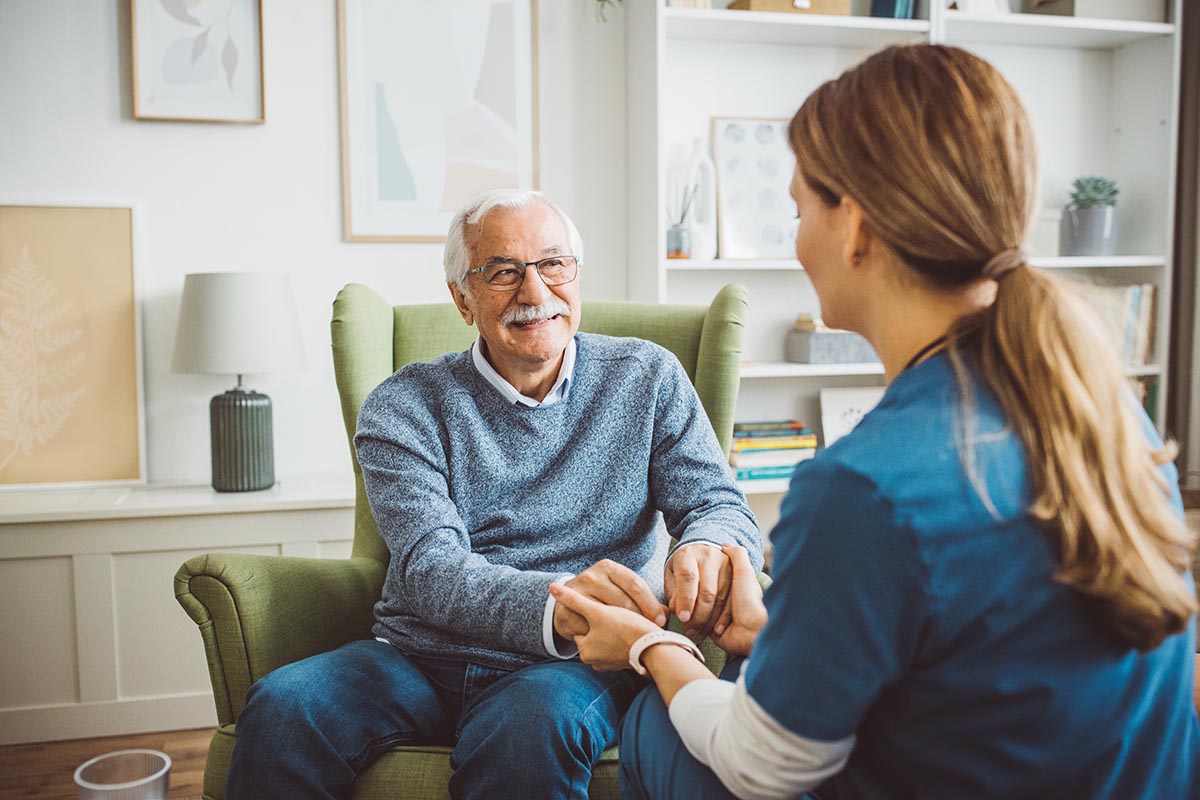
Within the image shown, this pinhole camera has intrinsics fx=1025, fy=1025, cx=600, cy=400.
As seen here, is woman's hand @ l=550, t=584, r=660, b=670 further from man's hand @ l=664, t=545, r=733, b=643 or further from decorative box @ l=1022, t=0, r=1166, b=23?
decorative box @ l=1022, t=0, r=1166, b=23

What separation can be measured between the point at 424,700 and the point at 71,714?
145 centimetres

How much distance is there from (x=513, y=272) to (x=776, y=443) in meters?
1.43

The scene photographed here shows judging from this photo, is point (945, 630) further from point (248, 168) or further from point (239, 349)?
point (248, 168)

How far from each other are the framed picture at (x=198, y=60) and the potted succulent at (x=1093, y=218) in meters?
2.35

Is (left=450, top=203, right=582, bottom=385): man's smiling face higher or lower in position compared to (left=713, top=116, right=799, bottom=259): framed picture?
lower

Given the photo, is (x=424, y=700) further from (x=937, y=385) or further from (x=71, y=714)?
(x=71, y=714)

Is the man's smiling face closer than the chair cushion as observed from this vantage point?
No

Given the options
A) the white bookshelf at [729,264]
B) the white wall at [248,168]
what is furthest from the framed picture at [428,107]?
the white bookshelf at [729,264]

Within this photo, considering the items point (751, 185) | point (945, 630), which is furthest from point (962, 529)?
point (751, 185)

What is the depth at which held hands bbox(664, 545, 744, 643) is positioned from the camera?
1.38 m

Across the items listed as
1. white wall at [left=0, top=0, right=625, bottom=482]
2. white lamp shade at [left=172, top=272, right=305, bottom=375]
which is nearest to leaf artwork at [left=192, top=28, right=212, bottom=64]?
white wall at [left=0, top=0, right=625, bottom=482]

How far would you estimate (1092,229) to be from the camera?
120 inches

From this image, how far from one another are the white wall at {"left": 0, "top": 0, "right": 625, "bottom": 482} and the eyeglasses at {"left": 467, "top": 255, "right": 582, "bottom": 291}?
1254 millimetres

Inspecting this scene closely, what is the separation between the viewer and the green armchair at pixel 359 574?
55.2 inches
